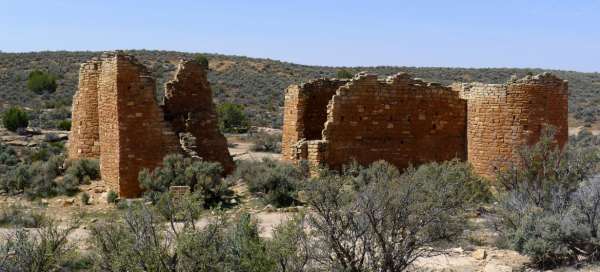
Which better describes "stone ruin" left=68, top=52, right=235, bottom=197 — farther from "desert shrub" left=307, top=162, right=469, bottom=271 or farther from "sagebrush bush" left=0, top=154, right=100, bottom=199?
"desert shrub" left=307, top=162, right=469, bottom=271

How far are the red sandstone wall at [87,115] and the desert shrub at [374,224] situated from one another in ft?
30.2

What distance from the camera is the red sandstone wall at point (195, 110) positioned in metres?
16.2

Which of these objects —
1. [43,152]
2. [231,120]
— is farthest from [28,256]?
[231,120]

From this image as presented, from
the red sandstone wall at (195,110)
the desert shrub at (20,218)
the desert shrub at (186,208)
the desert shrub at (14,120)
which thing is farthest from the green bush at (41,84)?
the desert shrub at (186,208)

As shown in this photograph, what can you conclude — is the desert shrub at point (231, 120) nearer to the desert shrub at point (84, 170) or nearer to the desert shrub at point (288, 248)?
the desert shrub at point (84, 170)

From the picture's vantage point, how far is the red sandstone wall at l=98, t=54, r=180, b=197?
14.2m

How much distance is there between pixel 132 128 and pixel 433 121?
6.63m

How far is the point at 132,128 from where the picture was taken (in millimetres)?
14211

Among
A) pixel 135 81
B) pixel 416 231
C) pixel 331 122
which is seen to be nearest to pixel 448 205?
pixel 416 231

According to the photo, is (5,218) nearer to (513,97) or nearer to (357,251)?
(357,251)

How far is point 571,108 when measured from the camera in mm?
44656

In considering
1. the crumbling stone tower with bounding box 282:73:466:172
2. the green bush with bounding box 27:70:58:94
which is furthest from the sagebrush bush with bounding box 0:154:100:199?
the green bush with bounding box 27:70:58:94

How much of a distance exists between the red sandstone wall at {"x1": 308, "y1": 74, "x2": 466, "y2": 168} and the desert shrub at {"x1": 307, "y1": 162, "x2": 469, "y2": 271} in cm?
587

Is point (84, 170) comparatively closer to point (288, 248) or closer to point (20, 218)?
point (20, 218)
